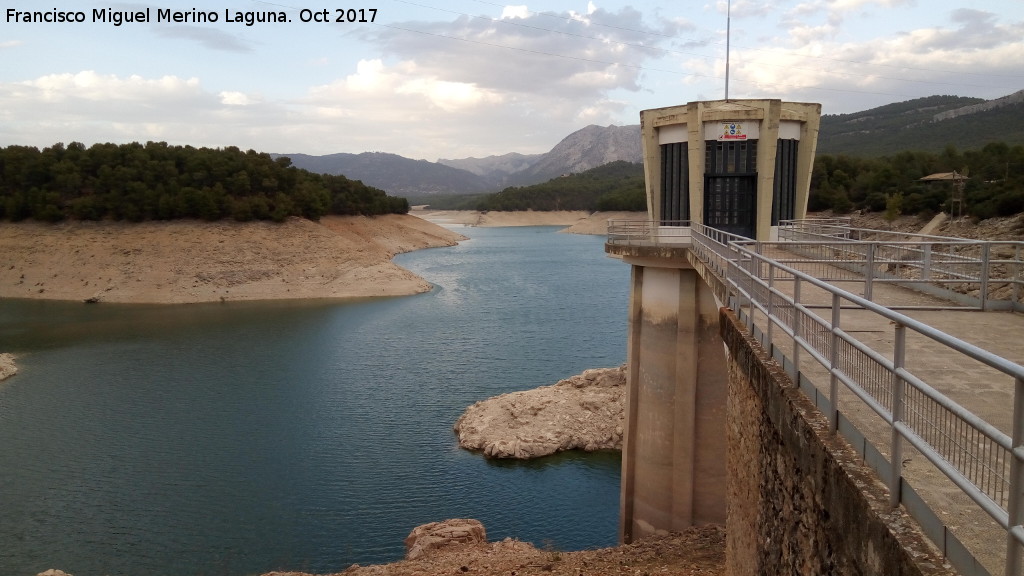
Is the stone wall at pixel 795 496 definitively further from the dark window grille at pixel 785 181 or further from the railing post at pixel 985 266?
the dark window grille at pixel 785 181

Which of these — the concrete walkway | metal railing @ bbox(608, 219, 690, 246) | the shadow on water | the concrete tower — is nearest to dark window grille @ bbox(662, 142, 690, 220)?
the concrete tower

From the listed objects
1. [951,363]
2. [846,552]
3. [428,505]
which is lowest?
[428,505]

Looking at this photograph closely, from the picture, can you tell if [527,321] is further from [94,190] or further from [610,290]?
[94,190]

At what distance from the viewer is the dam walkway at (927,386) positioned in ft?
9.67

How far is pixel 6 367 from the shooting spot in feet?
95.7

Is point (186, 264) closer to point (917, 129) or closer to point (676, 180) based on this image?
point (676, 180)

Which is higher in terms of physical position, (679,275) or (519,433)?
(679,275)

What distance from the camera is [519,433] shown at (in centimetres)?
1995

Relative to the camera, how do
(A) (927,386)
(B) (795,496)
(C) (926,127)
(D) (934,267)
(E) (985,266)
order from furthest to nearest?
1. (C) (926,127)
2. (D) (934,267)
3. (E) (985,266)
4. (B) (795,496)
5. (A) (927,386)

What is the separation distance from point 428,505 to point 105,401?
554 inches

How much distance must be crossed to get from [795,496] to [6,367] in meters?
32.5

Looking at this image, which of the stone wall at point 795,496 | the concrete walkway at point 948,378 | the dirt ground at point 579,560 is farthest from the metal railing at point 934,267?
the dirt ground at point 579,560

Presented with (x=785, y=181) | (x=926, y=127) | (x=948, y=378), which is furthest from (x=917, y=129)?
(x=948, y=378)

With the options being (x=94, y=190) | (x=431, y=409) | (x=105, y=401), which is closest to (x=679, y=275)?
(x=431, y=409)
